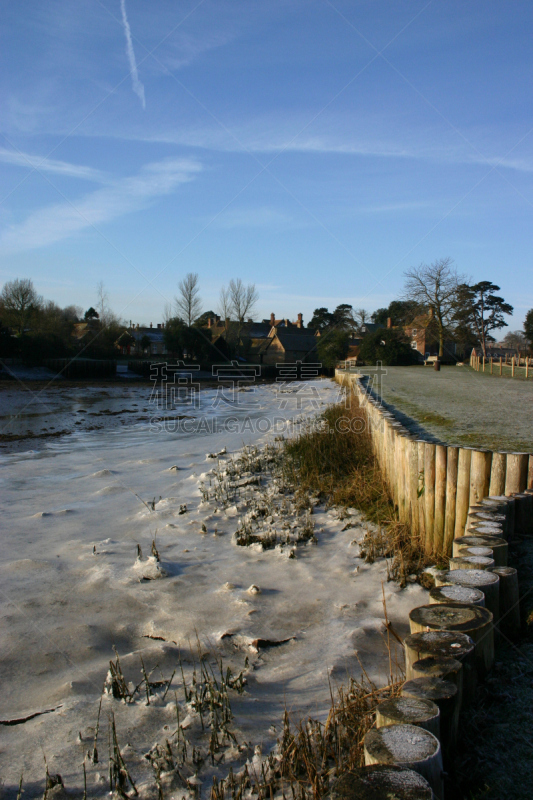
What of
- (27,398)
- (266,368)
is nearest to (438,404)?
(27,398)

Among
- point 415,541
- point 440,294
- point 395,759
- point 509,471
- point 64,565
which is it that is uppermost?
point 440,294

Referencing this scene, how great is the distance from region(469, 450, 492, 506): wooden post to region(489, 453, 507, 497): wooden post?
0.12 ft

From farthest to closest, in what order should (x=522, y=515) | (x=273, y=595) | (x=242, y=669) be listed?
(x=273, y=595) → (x=522, y=515) → (x=242, y=669)

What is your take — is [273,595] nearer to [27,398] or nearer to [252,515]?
[252,515]

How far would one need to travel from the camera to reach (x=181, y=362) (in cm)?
5294

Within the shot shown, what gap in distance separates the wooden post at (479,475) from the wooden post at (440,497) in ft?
0.93

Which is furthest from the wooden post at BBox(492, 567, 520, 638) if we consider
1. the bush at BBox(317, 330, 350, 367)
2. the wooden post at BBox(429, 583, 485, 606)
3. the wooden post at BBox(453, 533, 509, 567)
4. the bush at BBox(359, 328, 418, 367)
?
the bush at BBox(317, 330, 350, 367)

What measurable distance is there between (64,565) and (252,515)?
2.44m

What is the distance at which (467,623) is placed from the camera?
2732mm

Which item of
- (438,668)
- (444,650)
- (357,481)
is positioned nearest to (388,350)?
(357,481)

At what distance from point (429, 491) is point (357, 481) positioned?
2.31 meters

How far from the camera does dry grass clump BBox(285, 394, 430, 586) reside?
5.44 metres

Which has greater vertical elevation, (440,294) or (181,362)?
(440,294)

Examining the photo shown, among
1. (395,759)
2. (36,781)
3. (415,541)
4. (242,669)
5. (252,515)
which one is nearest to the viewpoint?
(395,759)
